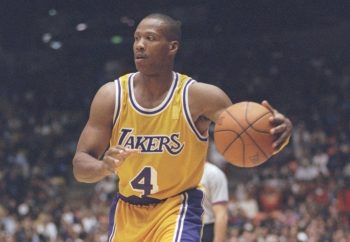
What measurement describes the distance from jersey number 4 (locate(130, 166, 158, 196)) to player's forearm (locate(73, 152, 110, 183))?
0.96 feet

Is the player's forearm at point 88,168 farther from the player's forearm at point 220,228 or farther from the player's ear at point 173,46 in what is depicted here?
the player's forearm at point 220,228

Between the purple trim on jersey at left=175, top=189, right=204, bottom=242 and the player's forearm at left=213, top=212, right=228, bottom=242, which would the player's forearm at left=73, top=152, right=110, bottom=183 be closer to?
the purple trim on jersey at left=175, top=189, right=204, bottom=242

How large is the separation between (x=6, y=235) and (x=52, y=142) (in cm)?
609

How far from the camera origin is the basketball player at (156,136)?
480 cm

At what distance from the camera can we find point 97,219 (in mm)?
13711

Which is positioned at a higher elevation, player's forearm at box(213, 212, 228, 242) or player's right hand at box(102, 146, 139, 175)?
player's right hand at box(102, 146, 139, 175)

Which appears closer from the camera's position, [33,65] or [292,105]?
[292,105]

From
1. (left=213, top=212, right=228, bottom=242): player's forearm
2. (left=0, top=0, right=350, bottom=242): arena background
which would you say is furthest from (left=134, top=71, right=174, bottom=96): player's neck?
(left=0, top=0, right=350, bottom=242): arena background

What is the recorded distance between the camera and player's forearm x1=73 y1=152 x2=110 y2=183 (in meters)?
4.54

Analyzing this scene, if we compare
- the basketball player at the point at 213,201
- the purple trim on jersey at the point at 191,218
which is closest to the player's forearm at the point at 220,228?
the basketball player at the point at 213,201

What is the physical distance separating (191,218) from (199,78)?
14.8m

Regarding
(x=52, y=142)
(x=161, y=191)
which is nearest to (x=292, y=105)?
(x=52, y=142)

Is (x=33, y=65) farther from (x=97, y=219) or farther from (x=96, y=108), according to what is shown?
(x=96, y=108)

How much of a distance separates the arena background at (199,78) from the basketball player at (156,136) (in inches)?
301
